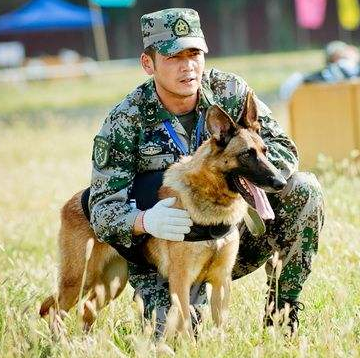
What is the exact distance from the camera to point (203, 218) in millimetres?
4227

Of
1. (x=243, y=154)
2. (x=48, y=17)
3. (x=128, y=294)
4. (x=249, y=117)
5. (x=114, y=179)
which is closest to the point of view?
(x=243, y=154)

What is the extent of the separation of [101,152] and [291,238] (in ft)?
3.26

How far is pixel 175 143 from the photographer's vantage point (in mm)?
4504

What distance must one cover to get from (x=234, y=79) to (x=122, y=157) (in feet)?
2.28

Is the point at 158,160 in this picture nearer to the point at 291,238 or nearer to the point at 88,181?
the point at 291,238

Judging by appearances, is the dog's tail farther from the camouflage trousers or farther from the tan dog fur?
the camouflage trousers

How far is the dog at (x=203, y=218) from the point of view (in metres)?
3.97

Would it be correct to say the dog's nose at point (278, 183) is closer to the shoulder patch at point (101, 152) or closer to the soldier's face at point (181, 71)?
the soldier's face at point (181, 71)

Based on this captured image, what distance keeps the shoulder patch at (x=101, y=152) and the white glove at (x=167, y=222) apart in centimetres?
38

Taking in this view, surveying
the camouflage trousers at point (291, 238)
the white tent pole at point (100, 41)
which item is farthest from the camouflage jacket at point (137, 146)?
the white tent pole at point (100, 41)

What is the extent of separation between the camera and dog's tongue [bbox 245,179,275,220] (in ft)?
13.0

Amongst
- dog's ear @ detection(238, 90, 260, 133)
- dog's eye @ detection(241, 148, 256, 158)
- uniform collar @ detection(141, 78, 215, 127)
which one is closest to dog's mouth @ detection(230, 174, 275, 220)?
dog's eye @ detection(241, 148, 256, 158)

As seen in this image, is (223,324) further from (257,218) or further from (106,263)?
(106,263)

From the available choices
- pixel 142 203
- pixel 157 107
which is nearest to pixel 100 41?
pixel 157 107
